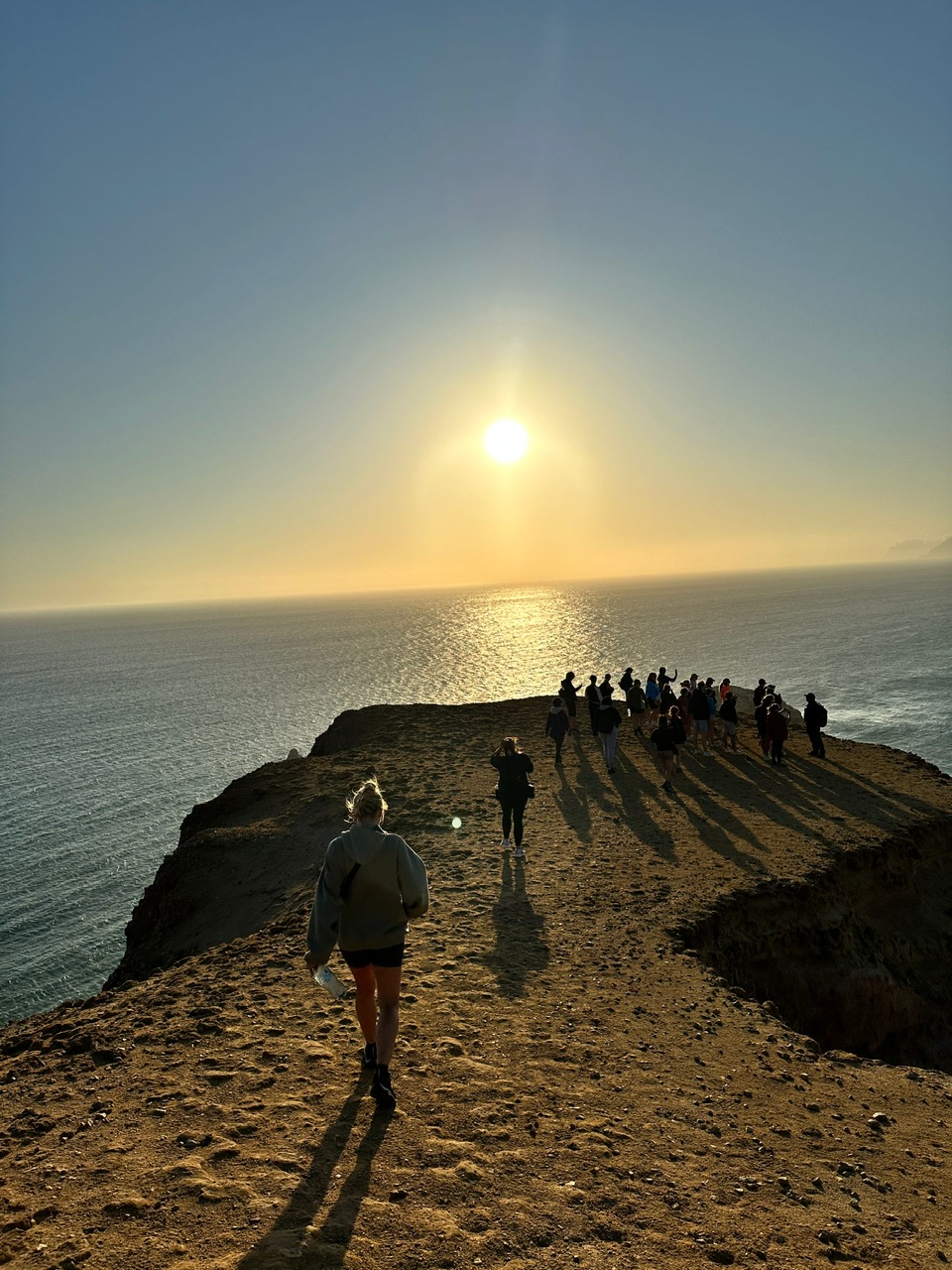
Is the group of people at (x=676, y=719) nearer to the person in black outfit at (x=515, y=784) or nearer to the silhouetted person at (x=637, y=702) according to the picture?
the silhouetted person at (x=637, y=702)

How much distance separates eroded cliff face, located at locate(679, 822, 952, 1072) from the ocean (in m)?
9.04

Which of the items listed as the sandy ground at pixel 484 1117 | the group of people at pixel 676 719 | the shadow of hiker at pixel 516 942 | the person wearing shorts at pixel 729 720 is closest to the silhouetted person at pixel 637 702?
the group of people at pixel 676 719

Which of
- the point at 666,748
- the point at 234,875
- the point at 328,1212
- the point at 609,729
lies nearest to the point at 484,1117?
the point at 328,1212

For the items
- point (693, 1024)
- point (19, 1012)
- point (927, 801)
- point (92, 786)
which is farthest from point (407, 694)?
point (693, 1024)

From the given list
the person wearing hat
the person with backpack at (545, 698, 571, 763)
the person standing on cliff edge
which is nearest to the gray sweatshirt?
the person standing on cliff edge

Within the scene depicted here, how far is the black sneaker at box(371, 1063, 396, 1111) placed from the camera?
18.9ft

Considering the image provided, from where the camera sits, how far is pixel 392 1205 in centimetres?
471

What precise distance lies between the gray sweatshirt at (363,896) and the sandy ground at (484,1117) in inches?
58.8

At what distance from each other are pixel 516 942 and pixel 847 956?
281 inches

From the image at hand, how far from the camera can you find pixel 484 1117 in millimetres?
5891

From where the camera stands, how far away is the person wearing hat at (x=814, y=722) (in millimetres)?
22172

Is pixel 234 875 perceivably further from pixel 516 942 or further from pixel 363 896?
pixel 363 896

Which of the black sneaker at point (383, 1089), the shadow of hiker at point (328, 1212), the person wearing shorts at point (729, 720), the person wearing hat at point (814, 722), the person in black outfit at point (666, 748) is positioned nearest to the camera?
the shadow of hiker at point (328, 1212)

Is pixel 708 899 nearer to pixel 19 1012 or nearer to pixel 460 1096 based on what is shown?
pixel 460 1096
